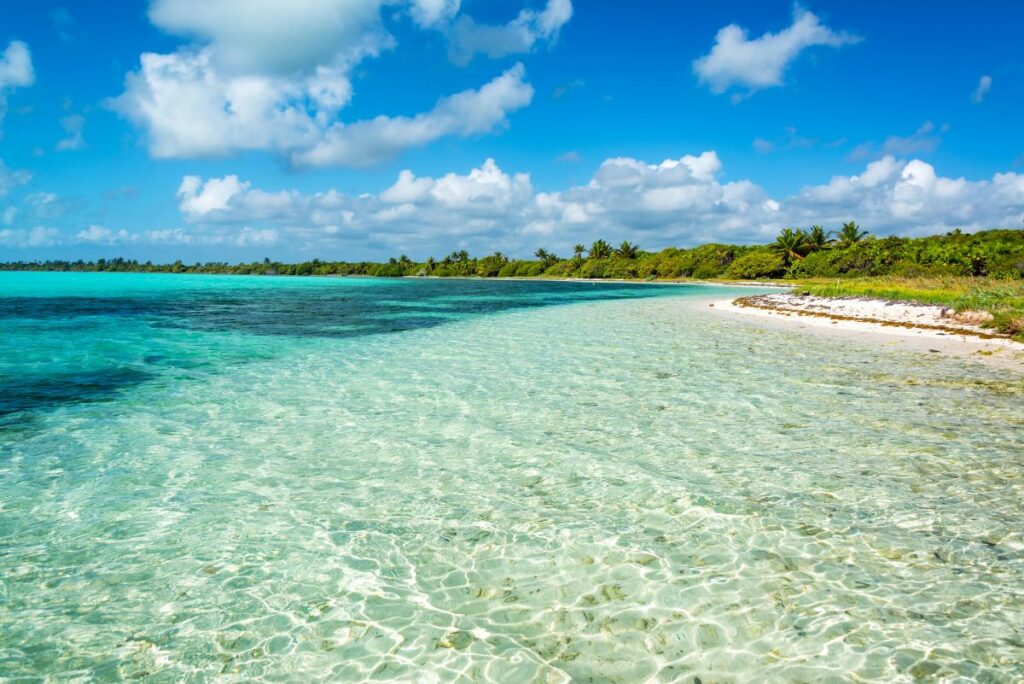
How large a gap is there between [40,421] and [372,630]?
10402mm

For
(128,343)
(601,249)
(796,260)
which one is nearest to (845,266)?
(796,260)

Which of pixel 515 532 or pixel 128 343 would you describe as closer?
pixel 515 532

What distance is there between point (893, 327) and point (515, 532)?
27.5m

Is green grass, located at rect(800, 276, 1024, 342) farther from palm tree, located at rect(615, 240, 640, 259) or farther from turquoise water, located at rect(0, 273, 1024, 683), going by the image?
palm tree, located at rect(615, 240, 640, 259)

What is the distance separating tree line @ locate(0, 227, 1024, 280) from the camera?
68.2 m

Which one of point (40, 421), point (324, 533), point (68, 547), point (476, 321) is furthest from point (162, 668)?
point (476, 321)

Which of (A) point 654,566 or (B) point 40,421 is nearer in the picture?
(A) point 654,566

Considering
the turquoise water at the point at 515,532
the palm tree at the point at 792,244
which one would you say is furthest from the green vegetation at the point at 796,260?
the turquoise water at the point at 515,532

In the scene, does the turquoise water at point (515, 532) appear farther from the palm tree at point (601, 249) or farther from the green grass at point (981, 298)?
the palm tree at point (601, 249)

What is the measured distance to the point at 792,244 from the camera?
10831cm

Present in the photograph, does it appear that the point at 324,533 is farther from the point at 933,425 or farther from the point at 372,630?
the point at 933,425

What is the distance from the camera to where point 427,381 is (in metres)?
15.4

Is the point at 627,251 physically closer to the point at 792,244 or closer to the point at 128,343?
the point at 792,244

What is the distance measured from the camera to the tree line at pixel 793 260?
68188 millimetres
